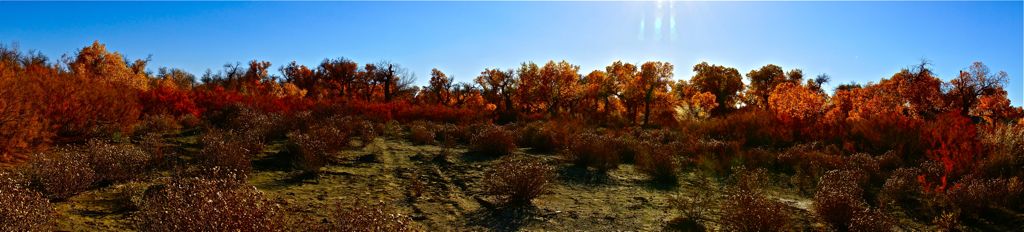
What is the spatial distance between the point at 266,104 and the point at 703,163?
1366 cm

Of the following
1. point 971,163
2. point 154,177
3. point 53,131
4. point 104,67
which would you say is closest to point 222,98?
point 53,131

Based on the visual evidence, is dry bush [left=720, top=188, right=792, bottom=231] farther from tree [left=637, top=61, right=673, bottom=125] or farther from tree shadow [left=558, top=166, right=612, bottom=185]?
tree [left=637, top=61, right=673, bottom=125]

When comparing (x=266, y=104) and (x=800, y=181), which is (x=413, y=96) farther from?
(x=800, y=181)

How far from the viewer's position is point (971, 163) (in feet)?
24.8

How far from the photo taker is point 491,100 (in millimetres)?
50125

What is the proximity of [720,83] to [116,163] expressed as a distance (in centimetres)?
5669

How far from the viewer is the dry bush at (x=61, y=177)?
484 cm

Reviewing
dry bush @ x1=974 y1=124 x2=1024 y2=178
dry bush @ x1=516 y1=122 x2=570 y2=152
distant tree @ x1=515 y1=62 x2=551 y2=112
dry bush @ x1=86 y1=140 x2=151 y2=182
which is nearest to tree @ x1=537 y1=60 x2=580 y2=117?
distant tree @ x1=515 y1=62 x2=551 y2=112

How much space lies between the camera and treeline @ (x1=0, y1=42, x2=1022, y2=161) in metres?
8.52

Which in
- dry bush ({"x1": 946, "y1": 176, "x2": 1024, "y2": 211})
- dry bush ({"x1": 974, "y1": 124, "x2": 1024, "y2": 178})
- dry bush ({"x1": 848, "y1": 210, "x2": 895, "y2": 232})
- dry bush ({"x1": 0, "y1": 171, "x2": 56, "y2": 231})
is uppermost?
dry bush ({"x1": 974, "y1": 124, "x2": 1024, "y2": 178})

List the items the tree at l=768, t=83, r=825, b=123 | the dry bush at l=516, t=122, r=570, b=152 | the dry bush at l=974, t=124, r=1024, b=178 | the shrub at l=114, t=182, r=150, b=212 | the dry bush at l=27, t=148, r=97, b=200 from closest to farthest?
the shrub at l=114, t=182, r=150, b=212
the dry bush at l=27, t=148, r=97, b=200
the dry bush at l=974, t=124, r=1024, b=178
the dry bush at l=516, t=122, r=570, b=152
the tree at l=768, t=83, r=825, b=123

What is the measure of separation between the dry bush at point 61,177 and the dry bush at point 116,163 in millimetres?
221

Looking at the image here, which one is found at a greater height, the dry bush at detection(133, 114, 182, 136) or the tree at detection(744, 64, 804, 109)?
the tree at detection(744, 64, 804, 109)

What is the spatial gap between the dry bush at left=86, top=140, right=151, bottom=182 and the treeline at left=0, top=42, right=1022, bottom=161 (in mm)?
1577
